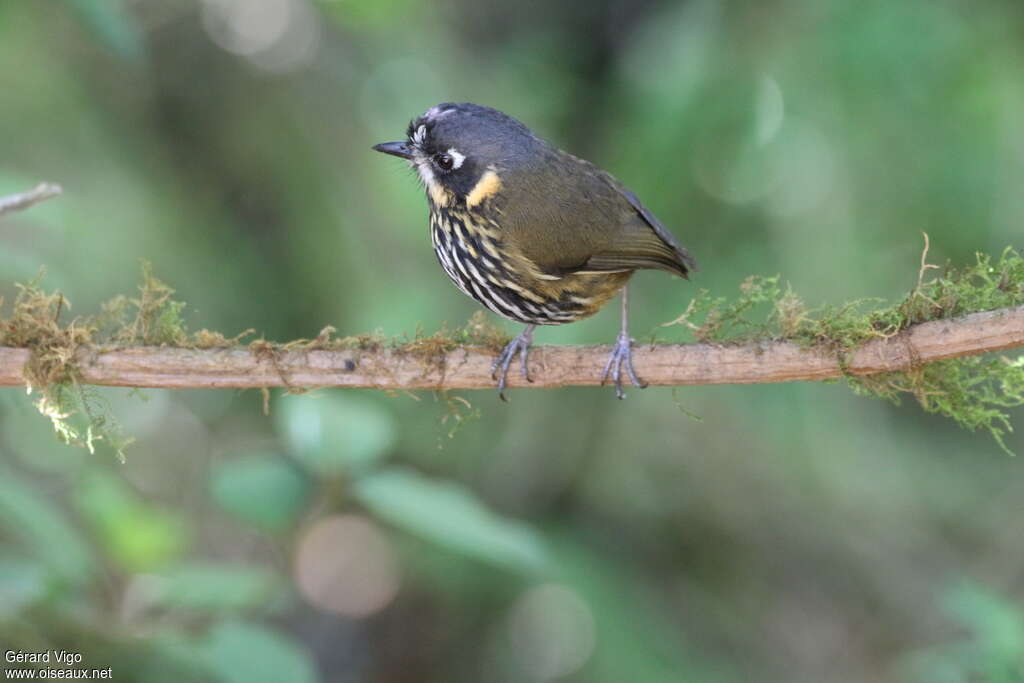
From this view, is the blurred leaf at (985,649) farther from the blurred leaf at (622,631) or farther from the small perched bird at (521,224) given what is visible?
the small perched bird at (521,224)

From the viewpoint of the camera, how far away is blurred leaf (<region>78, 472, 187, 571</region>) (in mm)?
2801

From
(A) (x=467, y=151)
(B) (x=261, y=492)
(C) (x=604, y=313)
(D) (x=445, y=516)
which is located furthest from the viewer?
(C) (x=604, y=313)

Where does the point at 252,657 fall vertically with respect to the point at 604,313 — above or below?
below

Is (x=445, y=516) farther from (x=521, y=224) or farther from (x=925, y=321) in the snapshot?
(x=925, y=321)

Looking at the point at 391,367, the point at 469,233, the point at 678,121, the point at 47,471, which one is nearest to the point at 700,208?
the point at 678,121

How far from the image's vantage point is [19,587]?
95.0 inches

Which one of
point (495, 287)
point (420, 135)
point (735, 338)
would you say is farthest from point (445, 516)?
point (420, 135)

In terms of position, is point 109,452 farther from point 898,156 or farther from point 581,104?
point 898,156

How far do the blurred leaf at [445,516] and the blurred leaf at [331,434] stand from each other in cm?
8

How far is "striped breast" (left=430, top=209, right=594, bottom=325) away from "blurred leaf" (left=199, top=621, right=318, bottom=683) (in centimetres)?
112

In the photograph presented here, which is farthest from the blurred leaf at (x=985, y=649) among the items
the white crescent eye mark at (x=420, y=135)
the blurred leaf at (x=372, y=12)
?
the blurred leaf at (x=372, y=12)

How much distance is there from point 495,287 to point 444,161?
46cm

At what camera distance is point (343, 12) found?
14.0ft

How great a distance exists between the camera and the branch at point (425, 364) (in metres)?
2.35
